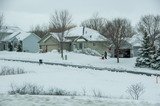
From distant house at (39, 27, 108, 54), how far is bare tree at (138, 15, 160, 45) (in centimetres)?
834

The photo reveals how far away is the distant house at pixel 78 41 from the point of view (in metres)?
67.5

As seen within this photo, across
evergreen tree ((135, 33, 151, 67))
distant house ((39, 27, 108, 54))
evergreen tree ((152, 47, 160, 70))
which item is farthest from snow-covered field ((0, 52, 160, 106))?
distant house ((39, 27, 108, 54))

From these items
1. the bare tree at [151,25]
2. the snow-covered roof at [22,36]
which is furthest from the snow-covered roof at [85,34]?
the snow-covered roof at [22,36]

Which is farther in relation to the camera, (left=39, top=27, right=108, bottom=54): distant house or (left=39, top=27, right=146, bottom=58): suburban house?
(left=39, top=27, right=108, bottom=54): distant house

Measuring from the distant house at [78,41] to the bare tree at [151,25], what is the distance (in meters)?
8.34

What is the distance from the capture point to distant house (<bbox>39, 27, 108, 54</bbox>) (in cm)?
6750

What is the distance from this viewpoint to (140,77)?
26766 millimetres

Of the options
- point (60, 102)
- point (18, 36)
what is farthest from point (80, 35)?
point (60, 102)

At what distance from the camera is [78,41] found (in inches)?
2677

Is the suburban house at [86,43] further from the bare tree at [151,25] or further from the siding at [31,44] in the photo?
the siding at [31,44]

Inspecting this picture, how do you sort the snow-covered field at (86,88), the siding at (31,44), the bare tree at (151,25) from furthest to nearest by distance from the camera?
the siding at (31,44), the bare tree at (151,25), the snow-covered field at (86,88)

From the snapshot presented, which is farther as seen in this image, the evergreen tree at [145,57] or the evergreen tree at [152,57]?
the evergreen tree at [145,57]

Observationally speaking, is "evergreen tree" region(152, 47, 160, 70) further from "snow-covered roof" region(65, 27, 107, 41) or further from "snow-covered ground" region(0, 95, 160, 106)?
"snow-covered ground" region(0, 95, 160, 106)

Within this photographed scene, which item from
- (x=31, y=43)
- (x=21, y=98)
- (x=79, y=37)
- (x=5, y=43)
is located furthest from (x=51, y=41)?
(x=21, y=98)
